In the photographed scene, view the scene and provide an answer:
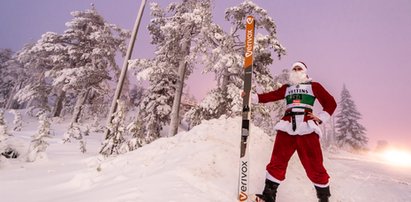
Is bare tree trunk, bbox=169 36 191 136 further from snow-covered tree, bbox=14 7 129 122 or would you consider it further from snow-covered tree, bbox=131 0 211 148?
snow-covered tree, bbox=14 7 129 122

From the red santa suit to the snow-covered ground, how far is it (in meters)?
0.73

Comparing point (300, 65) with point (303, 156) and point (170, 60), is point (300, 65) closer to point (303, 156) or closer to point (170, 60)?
point (303, 156)

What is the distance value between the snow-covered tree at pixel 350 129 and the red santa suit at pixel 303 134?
36991 millimetres

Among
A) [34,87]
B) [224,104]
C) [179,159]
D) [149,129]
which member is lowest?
[179,159]

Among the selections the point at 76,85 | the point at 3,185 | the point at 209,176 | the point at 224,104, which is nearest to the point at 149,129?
the point at 224,104

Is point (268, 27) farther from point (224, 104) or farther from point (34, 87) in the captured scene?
point (34, 87)

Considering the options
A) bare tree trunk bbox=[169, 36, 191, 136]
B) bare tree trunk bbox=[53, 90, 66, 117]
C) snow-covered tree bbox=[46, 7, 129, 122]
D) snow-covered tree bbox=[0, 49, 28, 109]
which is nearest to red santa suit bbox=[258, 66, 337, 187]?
bare tree trunk bbox=[169, 36, 191, 136]

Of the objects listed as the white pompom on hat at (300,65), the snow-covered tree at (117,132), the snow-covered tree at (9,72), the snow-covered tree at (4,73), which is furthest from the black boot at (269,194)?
the snow-covered tree at (4,73)

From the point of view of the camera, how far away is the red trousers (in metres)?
3.82

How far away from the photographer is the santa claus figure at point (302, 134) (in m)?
3.84

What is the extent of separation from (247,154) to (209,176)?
27.3 inches

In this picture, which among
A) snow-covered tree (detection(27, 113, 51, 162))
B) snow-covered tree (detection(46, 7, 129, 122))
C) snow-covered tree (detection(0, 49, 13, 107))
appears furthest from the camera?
snow-covered tree (detection(0, 49, 13, 107))

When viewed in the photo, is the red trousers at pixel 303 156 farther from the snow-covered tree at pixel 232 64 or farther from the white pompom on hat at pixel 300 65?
the snow-covered tree at pixel 232 64

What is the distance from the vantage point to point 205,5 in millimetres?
15562
